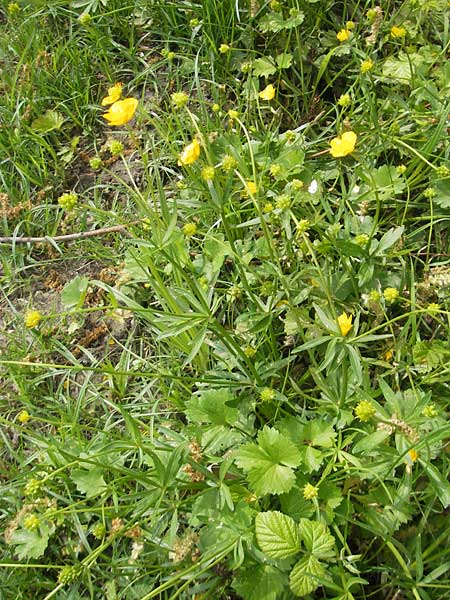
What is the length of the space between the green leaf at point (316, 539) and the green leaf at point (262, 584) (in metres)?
0.11

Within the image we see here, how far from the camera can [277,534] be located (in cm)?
130

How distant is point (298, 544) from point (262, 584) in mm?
132

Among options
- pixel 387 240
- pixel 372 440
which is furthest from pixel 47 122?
pixel 372 440

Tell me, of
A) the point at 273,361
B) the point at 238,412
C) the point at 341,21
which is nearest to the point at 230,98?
the point at 341,21

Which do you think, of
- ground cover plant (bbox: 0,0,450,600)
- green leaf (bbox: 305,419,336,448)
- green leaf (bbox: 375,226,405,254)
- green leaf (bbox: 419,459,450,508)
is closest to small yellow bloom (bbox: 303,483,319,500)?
ground cover plant (bbox: 0,0,450,600)

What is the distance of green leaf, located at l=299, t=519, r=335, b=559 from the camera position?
128 centimetres

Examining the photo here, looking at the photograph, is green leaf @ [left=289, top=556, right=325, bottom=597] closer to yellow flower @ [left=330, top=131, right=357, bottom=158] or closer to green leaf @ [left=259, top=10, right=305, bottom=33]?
yellow flower @ [left=330, top=131, right=357, bottom=158]

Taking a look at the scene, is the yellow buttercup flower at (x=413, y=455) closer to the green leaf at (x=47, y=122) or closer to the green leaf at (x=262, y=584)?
the green leaf at (x=262, y=584)

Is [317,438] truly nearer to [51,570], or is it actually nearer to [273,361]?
[273,361]

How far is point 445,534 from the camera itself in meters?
1.35

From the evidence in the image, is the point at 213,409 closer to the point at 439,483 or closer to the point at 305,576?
the point at 305,576

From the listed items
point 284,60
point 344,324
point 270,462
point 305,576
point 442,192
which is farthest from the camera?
point 284,60

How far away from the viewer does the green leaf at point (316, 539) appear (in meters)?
1.28

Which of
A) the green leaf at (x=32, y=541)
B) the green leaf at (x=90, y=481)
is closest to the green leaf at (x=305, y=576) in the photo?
the green leaf at (x=90, y=481)
